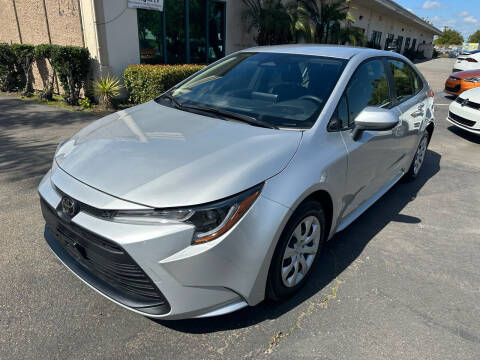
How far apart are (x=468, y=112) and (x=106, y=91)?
7.54 metres

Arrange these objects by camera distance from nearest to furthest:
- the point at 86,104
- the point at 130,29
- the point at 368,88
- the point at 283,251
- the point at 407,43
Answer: the point at 283,251
the point at 368,88
the point at 86,104
the point at 130,29
the point at 407,43

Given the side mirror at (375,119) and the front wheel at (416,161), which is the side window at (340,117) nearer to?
the side mirror at (375,119)

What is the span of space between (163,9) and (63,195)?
8.78 m

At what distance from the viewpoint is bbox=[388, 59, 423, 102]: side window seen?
3.74 m

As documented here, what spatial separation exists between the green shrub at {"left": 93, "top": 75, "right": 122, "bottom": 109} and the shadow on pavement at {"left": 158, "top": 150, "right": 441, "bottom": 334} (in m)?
6.31

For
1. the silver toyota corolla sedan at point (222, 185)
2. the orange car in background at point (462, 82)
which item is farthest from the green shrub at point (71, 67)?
the orange car in background at point (462, 82)

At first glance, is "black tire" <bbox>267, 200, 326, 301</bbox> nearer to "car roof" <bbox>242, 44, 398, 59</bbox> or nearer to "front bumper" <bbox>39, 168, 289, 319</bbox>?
"front bumper" <bbox>39, 168, 289, 319</bbox>

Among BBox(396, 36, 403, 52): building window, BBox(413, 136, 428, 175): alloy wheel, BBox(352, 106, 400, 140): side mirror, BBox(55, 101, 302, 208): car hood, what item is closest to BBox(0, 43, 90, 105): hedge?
BBox(55, 101, 302, 208): car hood

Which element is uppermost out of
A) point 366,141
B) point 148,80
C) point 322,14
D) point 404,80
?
point 322,14

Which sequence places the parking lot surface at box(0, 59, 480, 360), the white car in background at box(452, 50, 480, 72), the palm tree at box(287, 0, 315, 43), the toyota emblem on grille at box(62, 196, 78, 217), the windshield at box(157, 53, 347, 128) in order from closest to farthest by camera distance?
the toyota emblem on grille at box(62, 196, 78, 217)
the parking lot surface at box(0, 59, 480, 360)
the windshield at box(157, 53, 347, 128)
the palm tree at box(287, 0, 315, 43)
the white car in background at box(452, 50, 480, 72)

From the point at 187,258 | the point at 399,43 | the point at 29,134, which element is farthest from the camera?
the point at 399,43

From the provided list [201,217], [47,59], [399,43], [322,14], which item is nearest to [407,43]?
[399,43]

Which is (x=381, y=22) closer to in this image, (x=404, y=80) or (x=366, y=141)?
(x=404, y=80)

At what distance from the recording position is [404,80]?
4.00 meters
